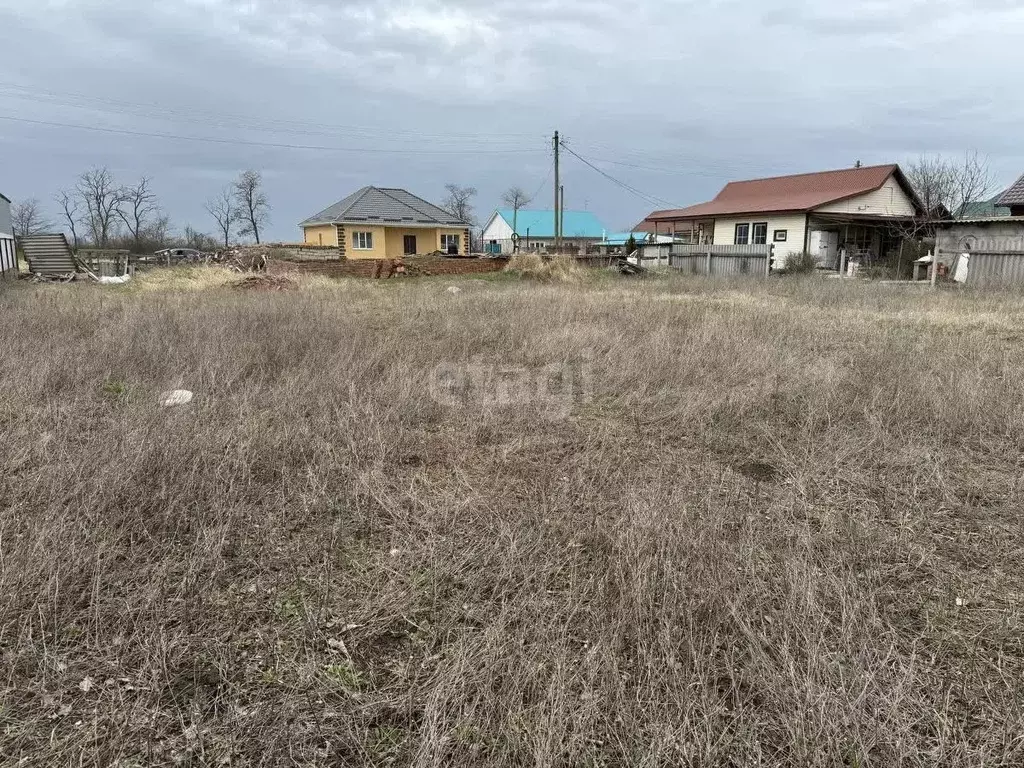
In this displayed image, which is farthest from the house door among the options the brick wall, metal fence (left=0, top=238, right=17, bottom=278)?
metal fence (left=0, top=238, right=17, bottom=278)

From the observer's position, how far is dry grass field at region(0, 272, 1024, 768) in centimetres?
184

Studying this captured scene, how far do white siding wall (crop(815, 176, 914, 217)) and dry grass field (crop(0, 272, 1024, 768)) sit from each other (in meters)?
26.5

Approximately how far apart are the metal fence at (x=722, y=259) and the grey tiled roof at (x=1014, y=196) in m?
6.88

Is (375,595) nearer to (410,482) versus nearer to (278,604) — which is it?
(278,604)

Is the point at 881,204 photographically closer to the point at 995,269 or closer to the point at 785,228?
the point at 785,228

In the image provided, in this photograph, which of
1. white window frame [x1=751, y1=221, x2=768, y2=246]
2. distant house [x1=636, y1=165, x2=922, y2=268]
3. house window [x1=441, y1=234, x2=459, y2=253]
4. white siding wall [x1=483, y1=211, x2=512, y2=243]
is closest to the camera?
distant house [x1=636, y1=165, x2=922, y2=268]

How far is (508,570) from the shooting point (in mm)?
2652

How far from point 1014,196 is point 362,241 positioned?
29.0 meters

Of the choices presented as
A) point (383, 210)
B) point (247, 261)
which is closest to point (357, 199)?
point (383, 210)

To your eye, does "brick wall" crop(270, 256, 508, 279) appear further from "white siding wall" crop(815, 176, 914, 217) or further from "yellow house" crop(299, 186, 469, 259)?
"white siding wall" crop(815, 176, 914, 217)

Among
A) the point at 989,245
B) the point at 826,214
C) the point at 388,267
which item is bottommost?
the point at 388,267

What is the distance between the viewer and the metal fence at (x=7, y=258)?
2173 cm

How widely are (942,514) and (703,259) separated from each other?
20541 mm

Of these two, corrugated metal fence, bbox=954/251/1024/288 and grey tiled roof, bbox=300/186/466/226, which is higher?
grey tiled roof, bbox=300/186/466/226
